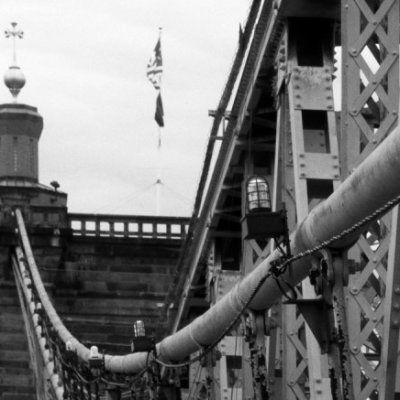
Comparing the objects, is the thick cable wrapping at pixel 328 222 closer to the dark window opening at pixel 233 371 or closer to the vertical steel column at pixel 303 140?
the vertical steel column at pixel 303 140

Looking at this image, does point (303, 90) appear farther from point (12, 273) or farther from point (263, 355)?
point (12, 273)

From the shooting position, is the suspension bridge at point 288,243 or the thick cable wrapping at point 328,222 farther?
the suspension bridge at point 288,243

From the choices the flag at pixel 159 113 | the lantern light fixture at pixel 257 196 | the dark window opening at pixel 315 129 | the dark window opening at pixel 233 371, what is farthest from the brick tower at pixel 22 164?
the lantern light fixture at pixel 257 196

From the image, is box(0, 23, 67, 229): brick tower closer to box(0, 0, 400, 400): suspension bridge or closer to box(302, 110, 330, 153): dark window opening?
box(0, 0, 400, 400): suspension bridge

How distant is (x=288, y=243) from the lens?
75.1 feet

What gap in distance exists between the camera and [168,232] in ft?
250

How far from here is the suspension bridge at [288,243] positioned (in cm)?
2191

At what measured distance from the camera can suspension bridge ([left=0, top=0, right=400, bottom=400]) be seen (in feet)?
71.9

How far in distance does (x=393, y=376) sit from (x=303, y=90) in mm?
7731

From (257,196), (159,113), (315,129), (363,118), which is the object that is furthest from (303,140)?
(159,113)

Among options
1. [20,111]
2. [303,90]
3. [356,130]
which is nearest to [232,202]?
[303,90]

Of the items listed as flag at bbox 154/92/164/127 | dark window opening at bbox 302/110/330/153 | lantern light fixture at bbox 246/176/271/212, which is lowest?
lantern light fixture at bbox 246/176/271/212

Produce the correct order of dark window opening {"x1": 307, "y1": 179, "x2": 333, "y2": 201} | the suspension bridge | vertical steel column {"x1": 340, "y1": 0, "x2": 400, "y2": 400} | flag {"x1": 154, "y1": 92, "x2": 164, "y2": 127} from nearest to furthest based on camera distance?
the suspension bridge
vertical steel column {"x1": 340, "y1": 0, "x2": 400, "y2": 400}
dark window opening {"x1": 307, "y1": 179, "x2": 333, "y2": 201}
flag {"x1": 154, "y1": 92, "x2": 164, "y2": 127}

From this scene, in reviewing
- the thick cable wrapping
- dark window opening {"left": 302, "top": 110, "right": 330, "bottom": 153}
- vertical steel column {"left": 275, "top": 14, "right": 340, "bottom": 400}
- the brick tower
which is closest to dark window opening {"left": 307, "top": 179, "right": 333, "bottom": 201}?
vertical steel column {"left": 275, "top": 14, "right": 340, "bottom": 400}
